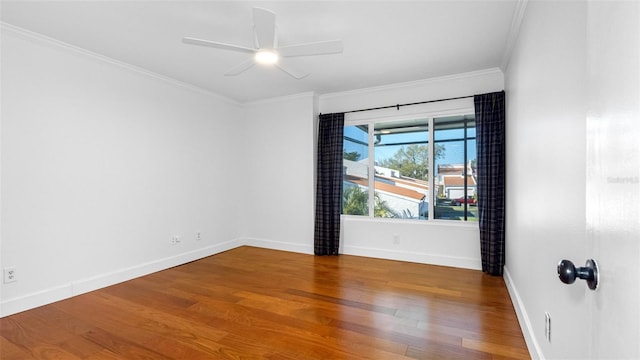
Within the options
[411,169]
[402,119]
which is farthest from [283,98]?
[411,169]

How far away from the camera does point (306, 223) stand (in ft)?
14.9

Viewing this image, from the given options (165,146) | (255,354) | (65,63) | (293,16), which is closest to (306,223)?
(165,146)

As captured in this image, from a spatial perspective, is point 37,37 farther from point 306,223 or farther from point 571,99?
point 571,99

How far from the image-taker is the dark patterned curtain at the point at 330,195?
4.34 metres

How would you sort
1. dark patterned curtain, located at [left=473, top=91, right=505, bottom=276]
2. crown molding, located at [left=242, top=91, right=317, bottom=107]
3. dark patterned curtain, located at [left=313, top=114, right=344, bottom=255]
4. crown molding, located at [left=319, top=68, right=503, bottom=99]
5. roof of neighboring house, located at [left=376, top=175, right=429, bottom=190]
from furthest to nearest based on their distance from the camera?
crown molding, located at [left=242, top=91, right=317, bottom=107] < dark patterned curtain, located at [left=313, top=114, right=344, bottom=255] < roof of neighboring house, located at [left=376, top=175, right=429, bottom=190] < crown molding, located at [left=319, top=68, right=503, bottom=99] < dark patterned curtain, located at [left=473, top=91, right=505, bottom=276]

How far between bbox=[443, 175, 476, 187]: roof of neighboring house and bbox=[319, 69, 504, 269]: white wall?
516 millimetres

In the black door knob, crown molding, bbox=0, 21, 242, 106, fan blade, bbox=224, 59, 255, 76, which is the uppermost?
crown molding, bbox=0, 21, 242, 106

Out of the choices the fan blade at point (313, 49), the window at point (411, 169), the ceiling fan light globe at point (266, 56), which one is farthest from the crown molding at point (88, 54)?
the window at point (411, 169)

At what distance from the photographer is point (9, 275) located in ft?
8.25

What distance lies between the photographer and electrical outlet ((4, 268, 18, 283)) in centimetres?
250

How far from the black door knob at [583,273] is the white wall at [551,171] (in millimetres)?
377

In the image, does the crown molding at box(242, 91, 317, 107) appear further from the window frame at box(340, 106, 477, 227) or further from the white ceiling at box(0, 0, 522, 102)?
the white ceiling at box(0, 0, 522, 102)

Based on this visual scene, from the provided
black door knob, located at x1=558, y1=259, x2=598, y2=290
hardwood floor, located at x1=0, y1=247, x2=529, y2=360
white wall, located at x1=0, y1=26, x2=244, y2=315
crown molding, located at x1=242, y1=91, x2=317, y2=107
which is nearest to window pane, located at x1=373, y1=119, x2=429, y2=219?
hardwood floor, located at x1=0, y1=247, x2=529, y2=360

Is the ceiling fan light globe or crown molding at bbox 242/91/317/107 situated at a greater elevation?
crown molding at bbox 242/91/317/107
